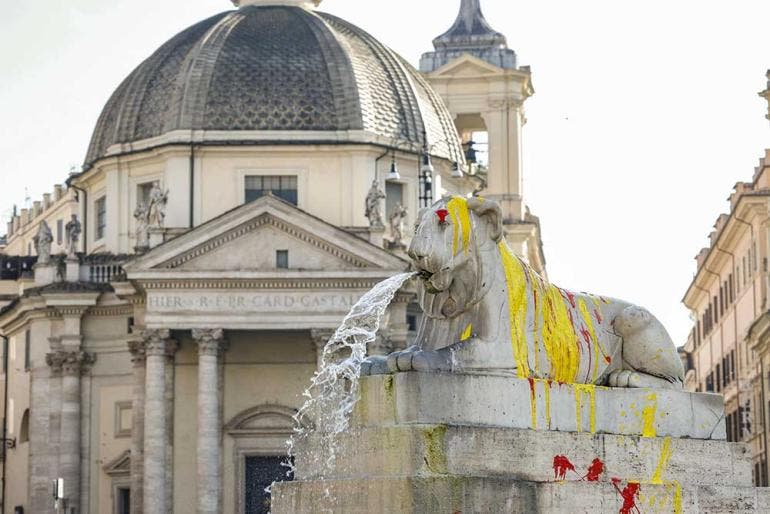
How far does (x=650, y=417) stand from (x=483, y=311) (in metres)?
1.71

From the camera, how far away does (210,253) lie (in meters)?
76.1

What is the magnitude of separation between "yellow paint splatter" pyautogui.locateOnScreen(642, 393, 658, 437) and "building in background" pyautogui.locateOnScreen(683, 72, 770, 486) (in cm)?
6471

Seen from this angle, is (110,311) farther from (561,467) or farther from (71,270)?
(561,467)

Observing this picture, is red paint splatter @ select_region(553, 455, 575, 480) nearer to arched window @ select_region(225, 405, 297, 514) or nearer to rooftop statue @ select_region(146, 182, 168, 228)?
arched window @ select_region(225, 405, 297, 514)

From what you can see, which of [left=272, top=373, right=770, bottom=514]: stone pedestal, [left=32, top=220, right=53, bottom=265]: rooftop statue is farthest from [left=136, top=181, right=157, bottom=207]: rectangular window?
[left=272, top=373, right=770, bottom=514]: stone pedestal

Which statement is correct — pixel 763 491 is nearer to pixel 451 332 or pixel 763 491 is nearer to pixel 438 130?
pixel 451 332

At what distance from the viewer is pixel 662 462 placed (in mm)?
17219

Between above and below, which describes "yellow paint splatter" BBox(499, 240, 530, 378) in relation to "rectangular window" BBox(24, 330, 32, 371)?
below

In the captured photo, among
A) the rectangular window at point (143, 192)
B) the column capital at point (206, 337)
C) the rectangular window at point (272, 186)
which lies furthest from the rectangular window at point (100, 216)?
the column capital at point (206, 337)

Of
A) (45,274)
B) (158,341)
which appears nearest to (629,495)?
(158,341)

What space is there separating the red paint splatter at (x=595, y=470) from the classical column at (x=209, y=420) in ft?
195

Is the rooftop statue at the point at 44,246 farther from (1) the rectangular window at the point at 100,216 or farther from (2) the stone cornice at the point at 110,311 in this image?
(1) the rectangular window at the point at 100,216

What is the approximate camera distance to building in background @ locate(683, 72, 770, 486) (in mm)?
87188

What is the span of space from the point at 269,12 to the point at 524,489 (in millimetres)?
72802
